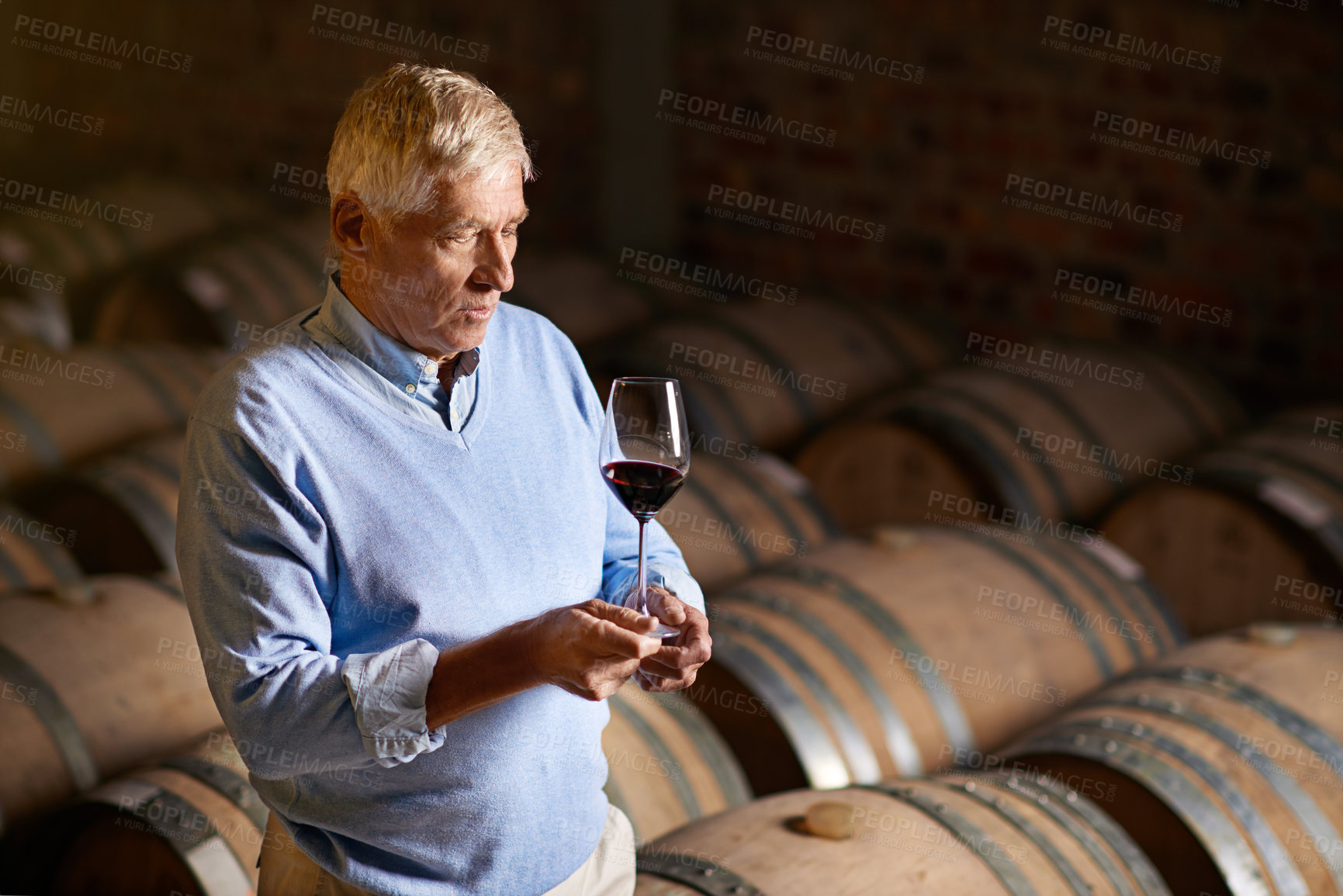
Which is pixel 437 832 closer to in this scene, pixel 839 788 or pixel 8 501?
pixel 839 788

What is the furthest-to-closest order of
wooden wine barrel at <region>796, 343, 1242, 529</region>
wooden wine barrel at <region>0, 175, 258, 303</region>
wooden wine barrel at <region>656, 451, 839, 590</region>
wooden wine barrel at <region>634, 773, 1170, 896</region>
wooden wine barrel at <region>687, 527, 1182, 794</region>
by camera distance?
1. wooden wine barrel at <region>0, 175, 258, 303</region>
2. wooden wine barrel at <region>796, 343, 1242, 529</region>
3. wooden wine barrel at <region>656, 451, 839, 590</region>
4. wooden wine barrel at <region>687, 527, 1182, 794</region>
5. wooden wine barrel at <region>634, 773, 1170, 896</region>

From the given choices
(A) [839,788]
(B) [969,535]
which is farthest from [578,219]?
(A) [839,788]

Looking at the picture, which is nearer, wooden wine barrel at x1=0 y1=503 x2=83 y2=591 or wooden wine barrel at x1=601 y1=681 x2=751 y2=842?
wooden wine barrel at x1=601 y1=681 x2=751 y2=842

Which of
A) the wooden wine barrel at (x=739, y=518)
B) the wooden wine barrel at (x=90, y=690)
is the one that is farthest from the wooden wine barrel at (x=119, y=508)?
the wooden wine barrel at (x=739, y=518)

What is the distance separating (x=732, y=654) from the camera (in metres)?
2.59

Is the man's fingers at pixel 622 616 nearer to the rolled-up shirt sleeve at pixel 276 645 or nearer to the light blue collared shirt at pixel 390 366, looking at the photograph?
the rolled-up shirt sleeve at pixel 276 645

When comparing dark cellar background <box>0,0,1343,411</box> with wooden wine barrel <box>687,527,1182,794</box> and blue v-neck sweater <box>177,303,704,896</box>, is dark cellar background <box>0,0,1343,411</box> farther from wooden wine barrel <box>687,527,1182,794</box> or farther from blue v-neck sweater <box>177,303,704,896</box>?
blue v-neck sweater <box>177,303,704,896</box>

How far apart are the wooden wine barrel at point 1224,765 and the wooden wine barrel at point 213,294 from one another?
3165 mm

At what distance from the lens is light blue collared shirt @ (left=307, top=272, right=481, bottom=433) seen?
52.6 inches

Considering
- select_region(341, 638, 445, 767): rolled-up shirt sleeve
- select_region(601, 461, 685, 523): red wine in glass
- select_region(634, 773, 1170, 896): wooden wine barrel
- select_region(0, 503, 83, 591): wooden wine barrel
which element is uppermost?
select_region(601, 461, 685, 523): red wine in glass

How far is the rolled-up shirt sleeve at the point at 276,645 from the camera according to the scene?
1.19 meters

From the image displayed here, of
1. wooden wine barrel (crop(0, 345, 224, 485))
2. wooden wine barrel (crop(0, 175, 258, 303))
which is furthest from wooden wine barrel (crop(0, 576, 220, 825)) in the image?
wooden wine barrel (crop(0, 175, 258, 303))

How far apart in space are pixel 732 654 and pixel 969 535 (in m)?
0.94

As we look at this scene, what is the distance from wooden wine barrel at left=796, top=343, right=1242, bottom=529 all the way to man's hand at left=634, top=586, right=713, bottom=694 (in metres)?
2.62
